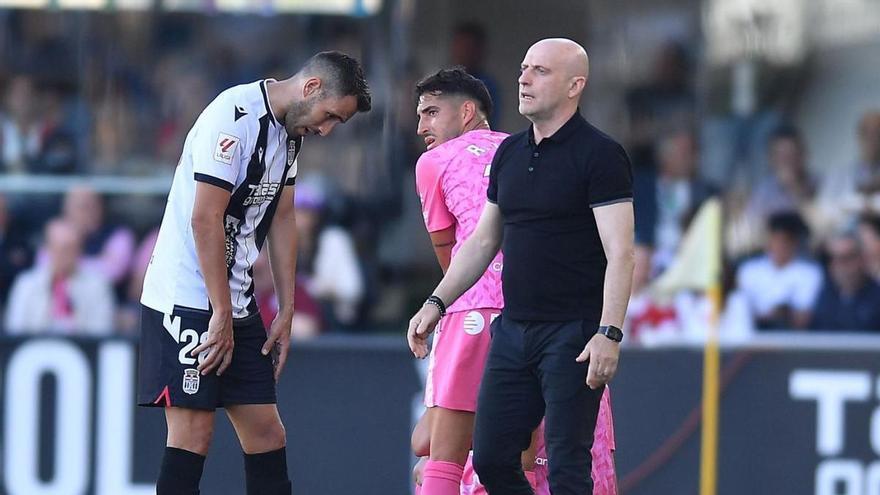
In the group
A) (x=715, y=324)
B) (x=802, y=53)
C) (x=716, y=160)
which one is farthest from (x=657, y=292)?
(x=802, y=53)

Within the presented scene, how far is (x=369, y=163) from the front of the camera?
11188 millimetres

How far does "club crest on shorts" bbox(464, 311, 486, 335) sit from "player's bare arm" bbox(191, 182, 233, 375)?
3.42 ft

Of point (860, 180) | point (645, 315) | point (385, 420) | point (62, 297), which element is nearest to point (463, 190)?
point (385, 420)

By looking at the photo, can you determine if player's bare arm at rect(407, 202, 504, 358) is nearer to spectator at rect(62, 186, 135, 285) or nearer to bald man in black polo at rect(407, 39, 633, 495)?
bald man in black polo at rect(407, 39, 633, 495)

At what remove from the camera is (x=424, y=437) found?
6.54 meters

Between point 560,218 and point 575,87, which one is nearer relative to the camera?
point 560,218

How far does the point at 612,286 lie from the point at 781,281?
564 centimetres

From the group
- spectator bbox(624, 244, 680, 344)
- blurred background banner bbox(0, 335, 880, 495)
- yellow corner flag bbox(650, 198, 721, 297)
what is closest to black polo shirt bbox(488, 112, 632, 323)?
blurred background banner bbox(0, 335, 880, 495)

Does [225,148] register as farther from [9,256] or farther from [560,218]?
[9,256]

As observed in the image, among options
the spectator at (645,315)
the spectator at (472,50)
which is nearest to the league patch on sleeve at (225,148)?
the spectator at (645,315)

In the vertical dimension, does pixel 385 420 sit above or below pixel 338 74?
below

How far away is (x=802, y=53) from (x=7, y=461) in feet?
21.7

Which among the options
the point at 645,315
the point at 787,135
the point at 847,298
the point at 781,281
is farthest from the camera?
the point at 787,135

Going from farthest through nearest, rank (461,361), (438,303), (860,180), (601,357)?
(860,180)
(461,361)
(438,303)
(601,357)
